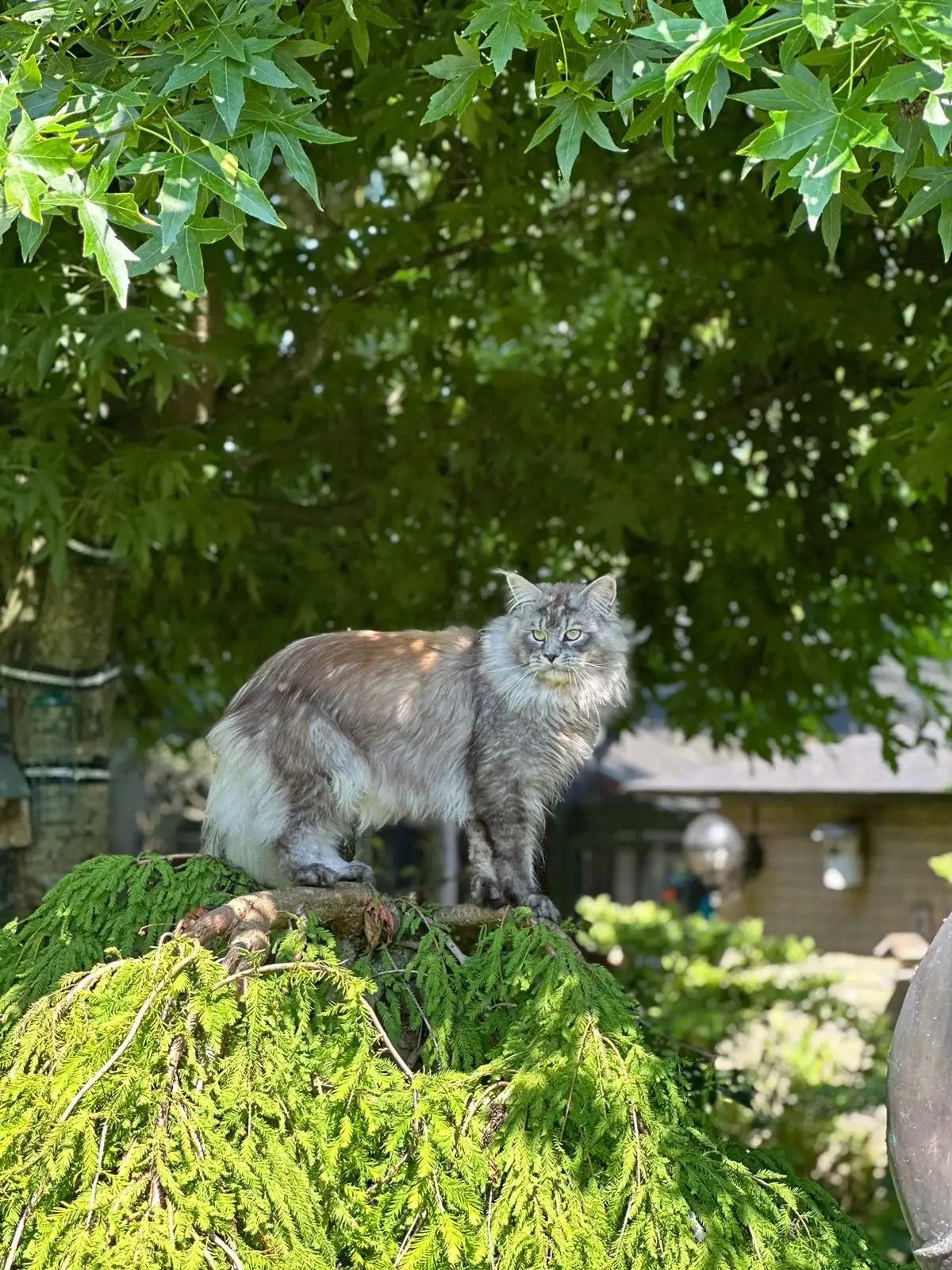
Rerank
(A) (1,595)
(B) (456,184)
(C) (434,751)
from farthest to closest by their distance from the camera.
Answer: (A) (1,595) < (B) (456,184) < (C) (434,751)

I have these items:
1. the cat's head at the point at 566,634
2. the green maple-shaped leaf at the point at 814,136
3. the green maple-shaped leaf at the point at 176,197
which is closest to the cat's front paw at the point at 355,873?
the cat's head at the point at 566,634

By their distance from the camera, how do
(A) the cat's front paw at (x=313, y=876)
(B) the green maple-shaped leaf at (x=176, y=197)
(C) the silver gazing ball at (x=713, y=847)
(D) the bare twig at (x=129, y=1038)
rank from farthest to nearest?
1. (C) the silver gazing ball at (x=713, y=847)
2. (A) the cat's front paw at (x=313, y=876)
3. (B) the green maple-shaped leaf at (x=176, y=197)
4. (D) the bare twig at (x=129, y=1038)

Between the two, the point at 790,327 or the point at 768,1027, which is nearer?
the point at 790,327

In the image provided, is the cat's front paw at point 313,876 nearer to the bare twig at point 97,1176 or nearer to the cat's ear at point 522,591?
the cat's ear at point 522,591

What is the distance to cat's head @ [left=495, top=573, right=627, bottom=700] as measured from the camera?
3.80 meters

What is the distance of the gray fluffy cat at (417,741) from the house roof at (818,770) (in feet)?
32.0

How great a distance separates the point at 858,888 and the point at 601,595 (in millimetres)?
13014

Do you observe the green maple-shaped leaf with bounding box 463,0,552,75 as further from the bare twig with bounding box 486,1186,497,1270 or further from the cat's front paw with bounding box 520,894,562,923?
the bare twig with bounding box 486,1186,497,1270

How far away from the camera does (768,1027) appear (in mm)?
9523

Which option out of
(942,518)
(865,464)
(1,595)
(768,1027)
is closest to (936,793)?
(768,1027)

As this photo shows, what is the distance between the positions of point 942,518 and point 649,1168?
480cm

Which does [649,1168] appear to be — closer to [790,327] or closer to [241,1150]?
[241,1150]

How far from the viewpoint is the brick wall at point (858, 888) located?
15.4 meters

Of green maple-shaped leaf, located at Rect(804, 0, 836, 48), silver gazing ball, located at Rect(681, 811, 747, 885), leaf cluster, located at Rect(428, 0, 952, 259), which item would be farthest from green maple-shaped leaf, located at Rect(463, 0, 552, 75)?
silver gazing ball, located at Rect(681, 811, 747, 885)
